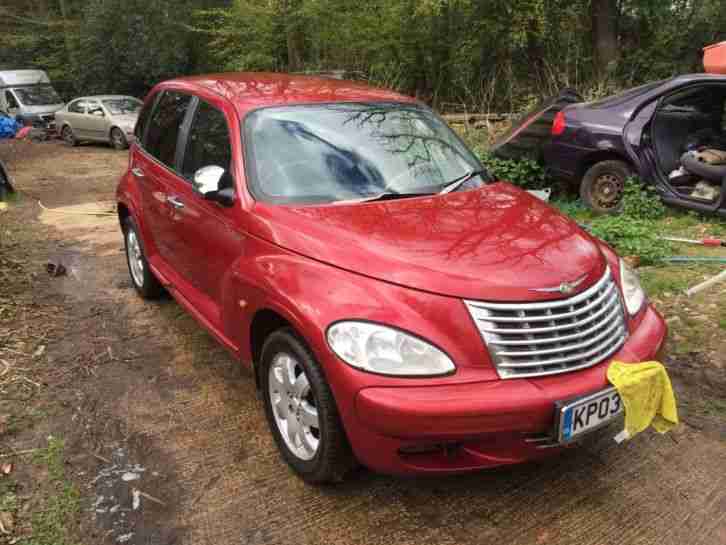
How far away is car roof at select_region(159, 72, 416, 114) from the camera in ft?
11.7

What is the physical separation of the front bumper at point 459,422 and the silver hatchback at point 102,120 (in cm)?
1580

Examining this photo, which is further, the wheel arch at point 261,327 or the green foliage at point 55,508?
the wheel arch at point 261,327

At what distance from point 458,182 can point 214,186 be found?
4.36 ft

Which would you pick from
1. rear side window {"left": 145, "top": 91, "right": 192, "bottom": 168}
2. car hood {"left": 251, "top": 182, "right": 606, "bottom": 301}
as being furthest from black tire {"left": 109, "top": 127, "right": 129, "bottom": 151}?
car hood {"left": 251, "top": 182, "right": 606, "bottom": 301}

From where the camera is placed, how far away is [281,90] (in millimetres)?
3775

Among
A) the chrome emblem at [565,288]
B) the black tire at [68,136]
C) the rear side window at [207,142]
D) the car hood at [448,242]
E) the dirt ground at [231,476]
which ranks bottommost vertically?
the black tire at [68,136]

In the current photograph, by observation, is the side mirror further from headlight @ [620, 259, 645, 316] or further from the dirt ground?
headlight @ [620, 259, 645, 316]

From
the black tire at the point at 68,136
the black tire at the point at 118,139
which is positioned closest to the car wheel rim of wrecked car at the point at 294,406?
the black tire at the point at 118,139

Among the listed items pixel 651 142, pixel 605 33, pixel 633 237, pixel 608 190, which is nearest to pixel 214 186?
pixel 633 237

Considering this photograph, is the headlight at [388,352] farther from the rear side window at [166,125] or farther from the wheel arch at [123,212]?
the wheel arch at [123,212]

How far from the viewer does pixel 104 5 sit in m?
23.0

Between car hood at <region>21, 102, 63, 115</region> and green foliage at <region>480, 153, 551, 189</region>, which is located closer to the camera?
green foliage at <region>480, 153, 551, 189</region>

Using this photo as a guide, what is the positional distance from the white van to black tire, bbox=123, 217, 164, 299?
18355mm

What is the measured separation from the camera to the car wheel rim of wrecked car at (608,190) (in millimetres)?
6406
